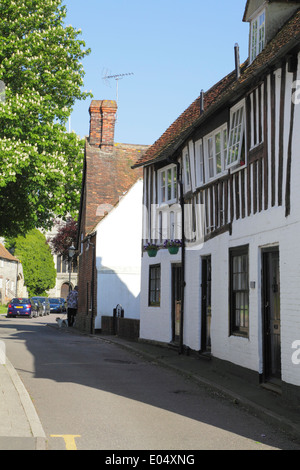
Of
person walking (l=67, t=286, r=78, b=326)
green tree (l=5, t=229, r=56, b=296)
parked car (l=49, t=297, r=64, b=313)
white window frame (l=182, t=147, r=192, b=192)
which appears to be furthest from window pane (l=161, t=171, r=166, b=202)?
green tree (l=5, t=229, r=56, b=296)

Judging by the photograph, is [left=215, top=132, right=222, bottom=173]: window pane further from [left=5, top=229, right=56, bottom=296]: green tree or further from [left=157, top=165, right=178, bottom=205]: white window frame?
[left=5, top=229, right=56, bottom=296]: green tree

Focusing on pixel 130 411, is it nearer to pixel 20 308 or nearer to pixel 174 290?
pixel 174 290

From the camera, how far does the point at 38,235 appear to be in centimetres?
7994

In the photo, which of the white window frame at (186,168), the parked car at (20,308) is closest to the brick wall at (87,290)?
the parked car at (20,308)

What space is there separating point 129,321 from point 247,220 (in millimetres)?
11587

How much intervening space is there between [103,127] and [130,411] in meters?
26.3

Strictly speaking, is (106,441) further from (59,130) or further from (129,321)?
(59,130)

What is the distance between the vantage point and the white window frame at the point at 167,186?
1898 centimetres

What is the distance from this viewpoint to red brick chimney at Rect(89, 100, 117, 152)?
109 feet

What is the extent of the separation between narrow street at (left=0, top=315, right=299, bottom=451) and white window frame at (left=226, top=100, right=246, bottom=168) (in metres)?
4.96

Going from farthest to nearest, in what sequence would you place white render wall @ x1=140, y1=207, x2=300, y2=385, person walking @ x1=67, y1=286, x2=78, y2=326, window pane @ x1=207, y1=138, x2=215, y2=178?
person walking @ x1=67, y1=286, x2=78, y2=326, window pane @ x1=207, y1=138, x2=215, y2=178, white render wall @ x1=140, y1=207, x2=300, y2=385

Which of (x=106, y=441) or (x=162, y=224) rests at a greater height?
(x=162, y=224)

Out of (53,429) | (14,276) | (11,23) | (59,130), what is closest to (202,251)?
(53,429)

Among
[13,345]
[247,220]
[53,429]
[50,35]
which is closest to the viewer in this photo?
[53,429]
